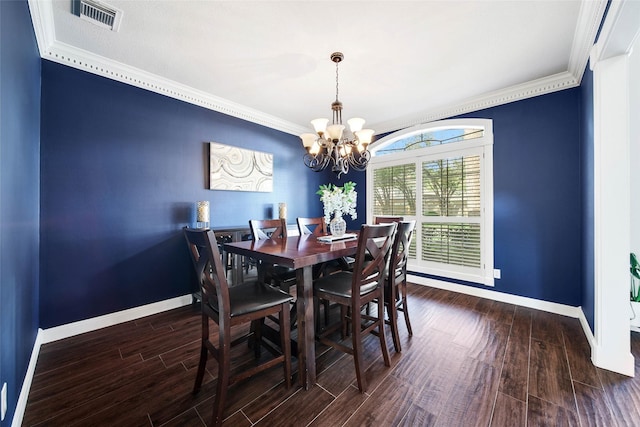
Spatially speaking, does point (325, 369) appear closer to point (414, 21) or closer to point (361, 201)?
point (414, 21)

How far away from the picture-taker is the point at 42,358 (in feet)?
6.39

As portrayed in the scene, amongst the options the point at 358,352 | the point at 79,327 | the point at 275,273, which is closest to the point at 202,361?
the point at 275,273

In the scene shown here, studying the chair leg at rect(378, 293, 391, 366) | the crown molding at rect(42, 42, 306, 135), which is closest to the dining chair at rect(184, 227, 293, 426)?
the chair leg at rect(378, 293, 391, 366)

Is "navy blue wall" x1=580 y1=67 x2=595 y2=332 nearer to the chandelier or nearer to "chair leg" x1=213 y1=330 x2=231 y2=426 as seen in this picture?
the chandelier

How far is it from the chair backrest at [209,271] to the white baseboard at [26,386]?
1040mm

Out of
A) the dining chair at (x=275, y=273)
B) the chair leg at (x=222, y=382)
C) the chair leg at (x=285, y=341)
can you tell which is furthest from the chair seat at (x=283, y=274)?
the chair leg at (x=222, y=382)

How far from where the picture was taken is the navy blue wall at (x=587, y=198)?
6.82 ft

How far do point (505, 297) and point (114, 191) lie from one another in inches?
184

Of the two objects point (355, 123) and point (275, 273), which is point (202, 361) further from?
point (355, 123)

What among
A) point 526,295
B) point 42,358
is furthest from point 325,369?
point 526,295

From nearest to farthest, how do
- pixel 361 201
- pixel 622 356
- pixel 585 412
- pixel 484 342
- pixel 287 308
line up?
pixel 585 412 → pixel 287 308 → pixel 622 356 → pixel 484 342 → pixel 361 201

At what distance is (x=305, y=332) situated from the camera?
1.62 metres

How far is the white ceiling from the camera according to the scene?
1817 mm

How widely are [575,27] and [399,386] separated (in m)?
3.08
